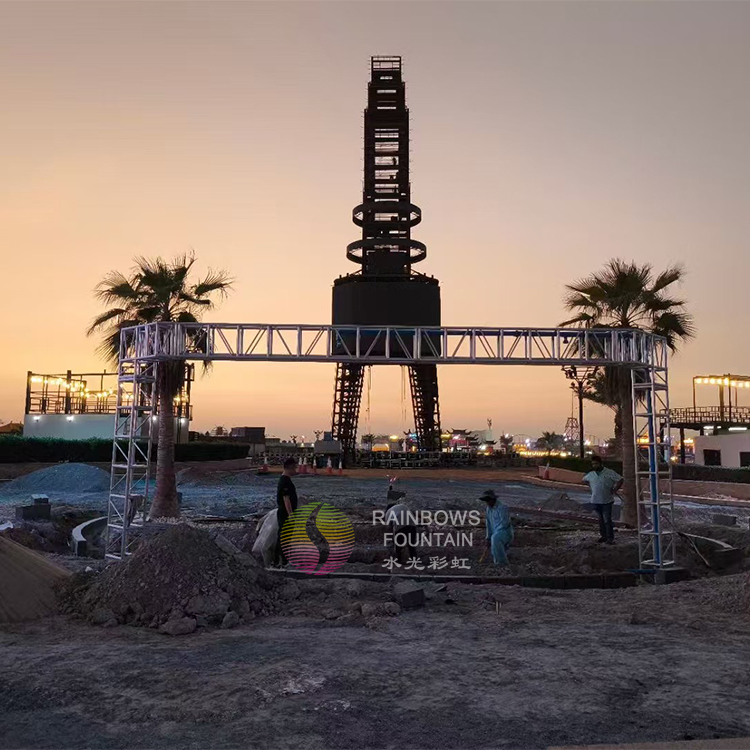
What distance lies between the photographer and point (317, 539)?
1709 cm

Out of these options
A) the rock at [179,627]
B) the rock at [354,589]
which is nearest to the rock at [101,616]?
the rock at [179,627]

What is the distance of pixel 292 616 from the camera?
8.92 m

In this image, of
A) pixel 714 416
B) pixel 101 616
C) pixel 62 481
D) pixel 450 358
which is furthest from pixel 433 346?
pixel 714 416

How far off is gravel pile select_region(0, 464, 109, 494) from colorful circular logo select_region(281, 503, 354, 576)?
47.2 ft

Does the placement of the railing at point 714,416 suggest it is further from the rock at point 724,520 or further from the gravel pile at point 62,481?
the gravel pile at point 62,481

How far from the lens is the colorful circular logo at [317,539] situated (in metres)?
11.9

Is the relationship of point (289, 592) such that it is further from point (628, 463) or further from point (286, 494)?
point (628, 463)

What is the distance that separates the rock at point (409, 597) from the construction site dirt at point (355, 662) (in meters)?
0.06

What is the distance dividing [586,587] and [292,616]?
533 centimetres

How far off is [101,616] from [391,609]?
3.70m

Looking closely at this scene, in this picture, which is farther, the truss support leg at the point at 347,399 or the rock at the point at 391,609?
the truss support leg at the point at 347,399

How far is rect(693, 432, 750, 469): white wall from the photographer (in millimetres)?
41938

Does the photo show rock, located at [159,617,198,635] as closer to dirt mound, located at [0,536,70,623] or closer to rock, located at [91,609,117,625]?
rock, located at [91,609,117,625]

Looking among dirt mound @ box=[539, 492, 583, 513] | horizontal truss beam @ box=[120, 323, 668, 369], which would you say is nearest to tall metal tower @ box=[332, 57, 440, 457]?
dirt mound @ box=[539, 492, 583, 513]
